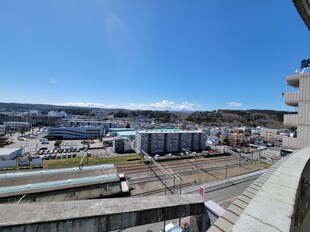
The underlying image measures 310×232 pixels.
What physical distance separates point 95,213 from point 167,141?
37066 mm

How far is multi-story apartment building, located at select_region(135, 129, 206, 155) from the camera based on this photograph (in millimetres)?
35844

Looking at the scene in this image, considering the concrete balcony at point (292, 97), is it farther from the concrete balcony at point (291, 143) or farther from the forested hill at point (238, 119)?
the forested hill at point (238, 119)

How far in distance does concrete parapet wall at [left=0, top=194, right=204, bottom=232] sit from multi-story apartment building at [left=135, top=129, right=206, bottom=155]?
109ft

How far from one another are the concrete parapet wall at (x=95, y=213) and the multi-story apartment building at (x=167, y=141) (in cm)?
3324

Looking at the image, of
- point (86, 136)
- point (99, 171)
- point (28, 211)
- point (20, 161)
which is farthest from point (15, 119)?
point (28, 211)

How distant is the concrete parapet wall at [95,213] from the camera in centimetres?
140

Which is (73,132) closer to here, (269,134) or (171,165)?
(171,165)

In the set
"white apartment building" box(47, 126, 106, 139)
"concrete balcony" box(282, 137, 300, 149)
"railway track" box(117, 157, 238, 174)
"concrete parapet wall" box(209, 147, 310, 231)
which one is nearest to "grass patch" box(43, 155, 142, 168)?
"railway track" box(117, 157, 238, 174)

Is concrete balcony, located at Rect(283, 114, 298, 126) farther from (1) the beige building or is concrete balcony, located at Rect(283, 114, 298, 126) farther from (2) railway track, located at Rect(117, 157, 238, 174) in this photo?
(1) the beige building

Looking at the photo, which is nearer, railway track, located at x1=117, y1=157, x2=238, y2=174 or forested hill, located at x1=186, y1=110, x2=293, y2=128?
railway track, located at x1=117, y1=157, x2=238, y2=174

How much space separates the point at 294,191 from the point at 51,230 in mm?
2581

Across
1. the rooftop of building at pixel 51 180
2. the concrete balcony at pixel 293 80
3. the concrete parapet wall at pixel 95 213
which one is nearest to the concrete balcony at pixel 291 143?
the concrete balcony at pixel 293 80

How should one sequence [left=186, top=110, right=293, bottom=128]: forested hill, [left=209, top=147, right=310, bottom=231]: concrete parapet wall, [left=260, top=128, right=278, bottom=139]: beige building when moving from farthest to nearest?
1. [left=186, top=110, right=293, bottom=128]: forested hill
2. [left=260, top=128, right=278, bottom=139]: beige building
3. [left=209, top=147, right=310, bottom=231]: concrete parapet wall

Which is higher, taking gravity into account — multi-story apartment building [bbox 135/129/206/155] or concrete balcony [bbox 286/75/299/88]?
concrete balcony [bbox 286/75/299/88]
